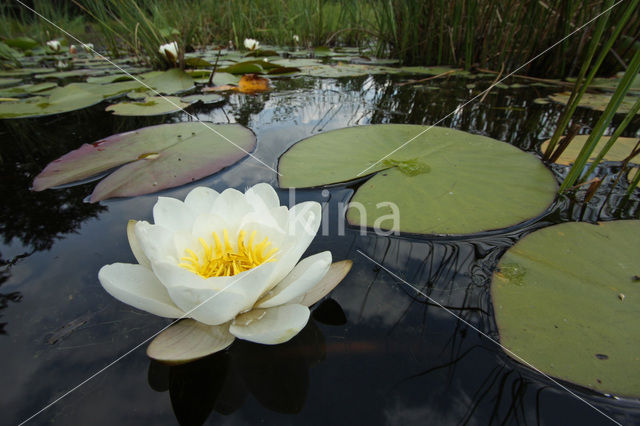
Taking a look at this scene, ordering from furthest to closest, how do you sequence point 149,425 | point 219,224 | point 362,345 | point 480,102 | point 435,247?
point 480,102 → point 435,247 → point 219,224 → point 362,345 → point 149,425

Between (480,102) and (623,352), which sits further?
(480,102)

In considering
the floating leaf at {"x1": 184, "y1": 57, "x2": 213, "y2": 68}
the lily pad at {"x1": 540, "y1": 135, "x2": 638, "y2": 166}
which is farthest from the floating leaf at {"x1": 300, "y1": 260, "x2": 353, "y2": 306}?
the floating leaf at {"x1": 184, "y1": 57, "x2": 213, "y2": 68}

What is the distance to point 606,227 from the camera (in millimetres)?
858

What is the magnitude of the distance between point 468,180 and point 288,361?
894 millimetres

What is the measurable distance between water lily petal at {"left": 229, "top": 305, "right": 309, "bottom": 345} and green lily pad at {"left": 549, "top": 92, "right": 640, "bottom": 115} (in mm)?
2595

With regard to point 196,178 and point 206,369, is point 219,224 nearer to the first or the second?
point 206,369

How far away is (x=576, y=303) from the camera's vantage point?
0.66 m

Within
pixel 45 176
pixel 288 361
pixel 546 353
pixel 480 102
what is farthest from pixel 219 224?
pixel 480 102

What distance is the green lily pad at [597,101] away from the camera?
212 cm

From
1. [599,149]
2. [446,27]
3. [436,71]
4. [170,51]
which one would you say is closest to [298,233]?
[599,149]

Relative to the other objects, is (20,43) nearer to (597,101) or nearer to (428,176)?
(428,176)

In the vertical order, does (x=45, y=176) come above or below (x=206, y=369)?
above

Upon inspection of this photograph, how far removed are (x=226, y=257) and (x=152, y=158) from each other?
0.87 metres

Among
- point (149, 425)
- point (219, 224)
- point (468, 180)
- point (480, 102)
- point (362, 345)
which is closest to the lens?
point (149, 425)
